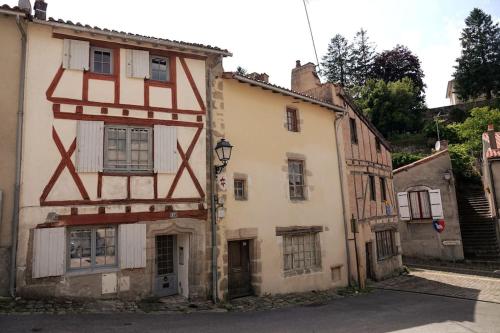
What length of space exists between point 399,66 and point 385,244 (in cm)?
2709

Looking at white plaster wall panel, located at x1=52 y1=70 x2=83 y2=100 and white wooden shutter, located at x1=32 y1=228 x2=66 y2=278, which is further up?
white plaster wall panel, located at x1=52 y1=70 x2=83 y2=100

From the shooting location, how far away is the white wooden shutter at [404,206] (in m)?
18.0

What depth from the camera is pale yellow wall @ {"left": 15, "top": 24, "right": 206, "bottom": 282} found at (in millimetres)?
7574

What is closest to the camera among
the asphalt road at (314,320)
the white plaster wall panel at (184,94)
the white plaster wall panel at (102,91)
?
the asphalt road at (314,320)

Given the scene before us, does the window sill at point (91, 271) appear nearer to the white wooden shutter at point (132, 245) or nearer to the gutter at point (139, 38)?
the white wooden shutter at point (132, 245)

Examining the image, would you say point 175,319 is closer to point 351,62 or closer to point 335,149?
point 335,149

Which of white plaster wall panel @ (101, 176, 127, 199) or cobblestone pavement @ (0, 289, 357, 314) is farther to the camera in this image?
white plaster wall panel @ (101, 176, 127, 199)

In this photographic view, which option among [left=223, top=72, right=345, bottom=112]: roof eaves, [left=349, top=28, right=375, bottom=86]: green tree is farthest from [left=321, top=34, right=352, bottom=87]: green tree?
[left=223, top=72, right=345, bottom=112]: roof eaves

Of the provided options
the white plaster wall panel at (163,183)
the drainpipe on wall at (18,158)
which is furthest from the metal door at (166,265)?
the drainpipe on wall at (18,158)

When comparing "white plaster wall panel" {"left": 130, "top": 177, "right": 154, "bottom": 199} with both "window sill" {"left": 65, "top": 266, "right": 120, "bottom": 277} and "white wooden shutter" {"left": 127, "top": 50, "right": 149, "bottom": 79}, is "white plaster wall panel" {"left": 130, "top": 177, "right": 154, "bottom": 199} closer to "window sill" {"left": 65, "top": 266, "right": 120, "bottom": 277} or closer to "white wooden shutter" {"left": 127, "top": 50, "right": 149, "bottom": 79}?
"window sill" {"left": 65, "top": 266, "right": 120, "bottom": 277}

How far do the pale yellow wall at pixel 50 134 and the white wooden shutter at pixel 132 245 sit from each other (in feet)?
1.38

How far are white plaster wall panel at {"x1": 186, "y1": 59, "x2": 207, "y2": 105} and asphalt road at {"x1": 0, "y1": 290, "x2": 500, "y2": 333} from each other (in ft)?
17.7

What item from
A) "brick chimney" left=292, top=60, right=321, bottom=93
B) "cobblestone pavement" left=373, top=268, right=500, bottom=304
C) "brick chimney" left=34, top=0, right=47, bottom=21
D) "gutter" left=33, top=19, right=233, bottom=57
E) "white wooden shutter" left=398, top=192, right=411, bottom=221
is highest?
"brick chimney" left=292, top=60, right=321, bottom=93

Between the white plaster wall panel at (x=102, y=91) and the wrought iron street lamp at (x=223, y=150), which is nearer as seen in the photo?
the white plaster wall panel at (x=102, y=91)
